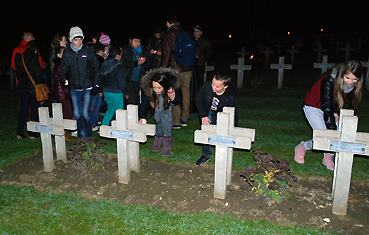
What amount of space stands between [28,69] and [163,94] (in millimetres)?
3056

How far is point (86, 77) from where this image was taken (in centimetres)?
609

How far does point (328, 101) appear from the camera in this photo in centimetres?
479

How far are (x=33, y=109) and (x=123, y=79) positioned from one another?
7.01 ft

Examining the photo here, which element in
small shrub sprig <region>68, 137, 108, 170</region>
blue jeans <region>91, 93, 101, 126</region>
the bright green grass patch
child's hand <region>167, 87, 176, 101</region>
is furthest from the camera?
blue jeans <region>91, 93, 101, 126</region>

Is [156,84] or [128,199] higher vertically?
[156,84]

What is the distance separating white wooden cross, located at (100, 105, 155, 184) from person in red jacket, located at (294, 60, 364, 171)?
99.1 inches

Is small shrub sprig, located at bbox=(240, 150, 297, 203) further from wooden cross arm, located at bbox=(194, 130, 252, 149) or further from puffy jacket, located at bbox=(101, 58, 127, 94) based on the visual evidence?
puffy jacket, located at bbox=(101, 58, 127, 94)

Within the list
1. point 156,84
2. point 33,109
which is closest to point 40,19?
point 33,109

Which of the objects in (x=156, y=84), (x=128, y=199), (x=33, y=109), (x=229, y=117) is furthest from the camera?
(x=33, y=109)

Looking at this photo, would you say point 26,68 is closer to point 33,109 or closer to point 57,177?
point 33,109

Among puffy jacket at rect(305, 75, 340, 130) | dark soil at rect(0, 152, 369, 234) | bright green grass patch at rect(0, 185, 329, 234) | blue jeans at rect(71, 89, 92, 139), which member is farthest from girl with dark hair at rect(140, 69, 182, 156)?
puffy jacket at rect(305, 75, 340, 130)

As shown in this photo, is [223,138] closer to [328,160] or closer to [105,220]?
[105,220]

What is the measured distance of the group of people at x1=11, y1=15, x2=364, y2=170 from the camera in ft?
15.8

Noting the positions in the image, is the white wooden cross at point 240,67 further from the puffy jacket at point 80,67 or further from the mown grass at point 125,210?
the puffy jacket at point 80,67
